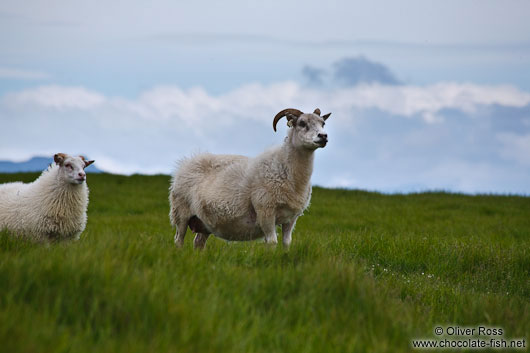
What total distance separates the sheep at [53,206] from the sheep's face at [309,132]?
126 inches

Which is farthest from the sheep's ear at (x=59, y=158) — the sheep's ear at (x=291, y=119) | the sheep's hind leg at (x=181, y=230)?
the sheep's ear at (x=291, y=119)

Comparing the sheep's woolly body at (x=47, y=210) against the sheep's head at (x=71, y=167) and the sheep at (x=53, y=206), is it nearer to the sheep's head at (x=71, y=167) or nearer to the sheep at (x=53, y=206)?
the sheep at (x=53, y=206)

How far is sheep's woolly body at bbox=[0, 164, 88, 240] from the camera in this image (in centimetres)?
816

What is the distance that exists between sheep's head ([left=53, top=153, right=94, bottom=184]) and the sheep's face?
3212 millimetres

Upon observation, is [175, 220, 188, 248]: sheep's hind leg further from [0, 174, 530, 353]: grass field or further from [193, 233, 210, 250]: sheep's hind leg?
[0, 174, 530, 353]: grass field

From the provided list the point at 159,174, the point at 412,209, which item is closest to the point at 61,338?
the point at 412,209

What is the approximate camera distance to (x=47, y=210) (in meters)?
8.16

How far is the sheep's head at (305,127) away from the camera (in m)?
7.86

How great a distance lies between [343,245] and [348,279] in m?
4.14

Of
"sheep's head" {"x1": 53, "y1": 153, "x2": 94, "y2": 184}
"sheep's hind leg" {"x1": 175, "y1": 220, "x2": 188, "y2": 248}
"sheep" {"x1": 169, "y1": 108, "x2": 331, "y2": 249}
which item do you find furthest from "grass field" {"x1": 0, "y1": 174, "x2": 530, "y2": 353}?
"sheep's hind leg" {"x1": 175, "y1": 220, "x2": 188, "y2": 248}

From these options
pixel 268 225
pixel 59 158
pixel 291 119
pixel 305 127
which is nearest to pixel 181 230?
pixel 268 225

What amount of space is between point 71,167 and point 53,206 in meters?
0.66

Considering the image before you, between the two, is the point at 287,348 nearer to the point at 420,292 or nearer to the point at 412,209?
the point at 420,292

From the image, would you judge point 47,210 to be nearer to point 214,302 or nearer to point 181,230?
point 181,230
